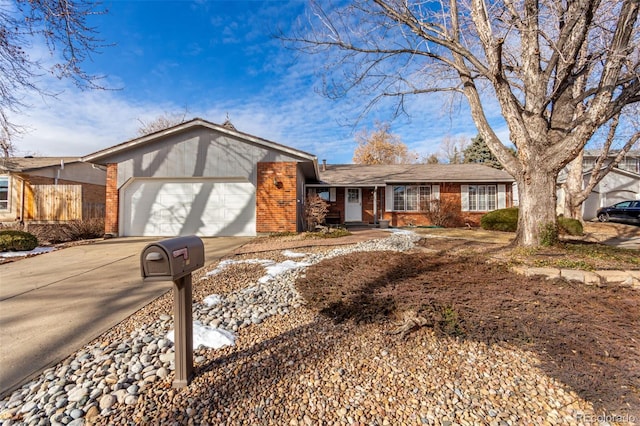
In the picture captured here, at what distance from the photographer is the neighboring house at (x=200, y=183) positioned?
392 inches

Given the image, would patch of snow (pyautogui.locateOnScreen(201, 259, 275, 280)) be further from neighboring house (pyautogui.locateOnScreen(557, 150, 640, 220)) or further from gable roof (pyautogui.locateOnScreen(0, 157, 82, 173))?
neighboring house (pyautogui.locateOnScreen(557, 150, 640, 220))

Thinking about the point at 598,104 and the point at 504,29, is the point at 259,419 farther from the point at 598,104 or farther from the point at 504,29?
the point at 504,29

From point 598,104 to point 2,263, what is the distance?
1287 cm

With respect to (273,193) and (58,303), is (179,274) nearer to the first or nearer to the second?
(58,303)

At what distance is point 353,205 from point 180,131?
9572 mm

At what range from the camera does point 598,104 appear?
539cm

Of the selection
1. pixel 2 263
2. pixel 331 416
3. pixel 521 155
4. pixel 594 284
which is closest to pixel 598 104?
pixel 521 155

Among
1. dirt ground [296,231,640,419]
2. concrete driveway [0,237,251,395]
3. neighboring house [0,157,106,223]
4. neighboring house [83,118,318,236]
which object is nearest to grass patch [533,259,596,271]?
dirt ground [296,231,640,419]

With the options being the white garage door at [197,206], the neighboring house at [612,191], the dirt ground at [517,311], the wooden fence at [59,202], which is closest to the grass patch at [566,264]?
the dirt ground at [517,311]

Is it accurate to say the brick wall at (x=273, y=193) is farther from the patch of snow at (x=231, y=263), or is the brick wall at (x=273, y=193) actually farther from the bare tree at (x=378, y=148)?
the bare tree at (x=378, y=148)

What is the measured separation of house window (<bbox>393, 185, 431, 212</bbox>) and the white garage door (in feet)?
27.9

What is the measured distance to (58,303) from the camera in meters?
3.61

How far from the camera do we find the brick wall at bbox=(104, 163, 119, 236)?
32.9 ft

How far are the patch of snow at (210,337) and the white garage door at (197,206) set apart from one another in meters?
7.53
